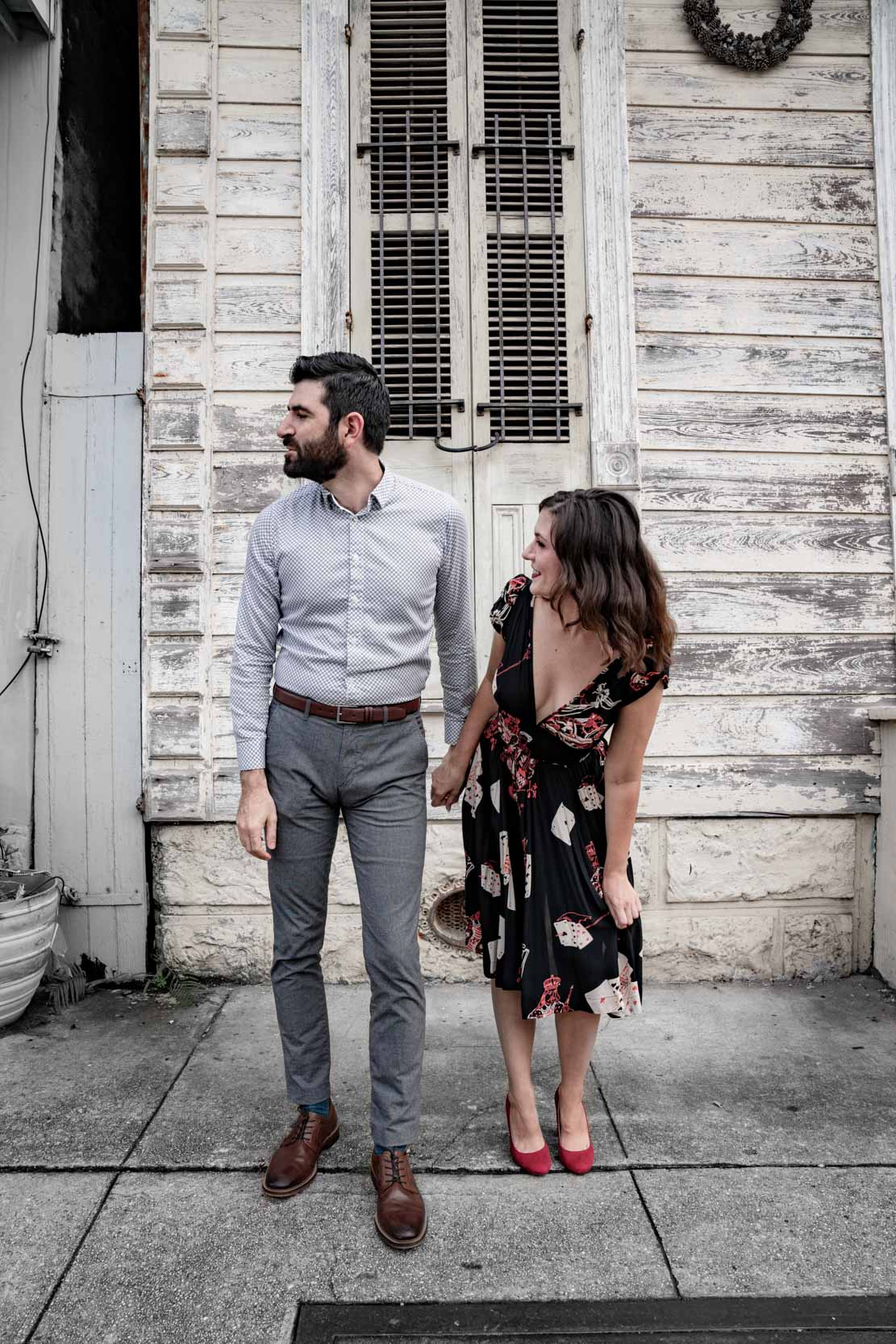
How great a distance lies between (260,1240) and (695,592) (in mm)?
2863

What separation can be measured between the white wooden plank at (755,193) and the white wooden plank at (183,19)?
76.5 inches

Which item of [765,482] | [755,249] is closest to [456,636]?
[765,482]

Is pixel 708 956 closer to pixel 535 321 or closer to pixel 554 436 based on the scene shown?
pixel 554 436

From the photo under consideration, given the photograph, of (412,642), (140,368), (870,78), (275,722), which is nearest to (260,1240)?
(275,722)

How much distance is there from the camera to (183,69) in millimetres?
3848

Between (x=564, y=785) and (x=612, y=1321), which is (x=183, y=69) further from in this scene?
(x=612, y=1321)

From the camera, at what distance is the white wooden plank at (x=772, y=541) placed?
3.89m

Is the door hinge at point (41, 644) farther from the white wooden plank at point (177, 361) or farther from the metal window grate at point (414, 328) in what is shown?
the metal window grate at point (414, 328)

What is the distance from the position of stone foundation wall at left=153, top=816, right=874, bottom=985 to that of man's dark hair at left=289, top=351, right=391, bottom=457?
1954 millimetres

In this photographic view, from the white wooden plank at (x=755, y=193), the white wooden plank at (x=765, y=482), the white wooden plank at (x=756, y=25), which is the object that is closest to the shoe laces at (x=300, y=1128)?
the white wooden plank at (x=765, y=482)

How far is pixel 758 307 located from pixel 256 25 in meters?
2.49

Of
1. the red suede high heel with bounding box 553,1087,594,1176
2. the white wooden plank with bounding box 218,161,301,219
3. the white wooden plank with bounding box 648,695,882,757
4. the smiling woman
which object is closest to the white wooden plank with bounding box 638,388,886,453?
the white wooden plank with bounding box 648,695,882,757

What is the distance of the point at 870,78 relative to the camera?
3998mm

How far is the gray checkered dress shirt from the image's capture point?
7.66ft
